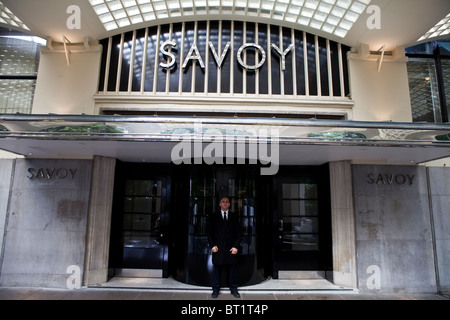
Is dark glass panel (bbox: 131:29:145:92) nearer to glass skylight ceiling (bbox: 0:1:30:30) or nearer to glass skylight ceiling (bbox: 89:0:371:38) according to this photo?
glass skylight ceiling (bbox: 89:0:371:38)

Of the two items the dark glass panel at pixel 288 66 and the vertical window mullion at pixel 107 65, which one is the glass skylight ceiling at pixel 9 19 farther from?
the dark glass panel at pixel 288 66

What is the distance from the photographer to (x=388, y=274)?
6.54m

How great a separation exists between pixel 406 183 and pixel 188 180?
5477 millimetres

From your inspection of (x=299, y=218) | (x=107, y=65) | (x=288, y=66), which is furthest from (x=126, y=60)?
(x=299, y=218)

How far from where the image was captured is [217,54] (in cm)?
A: 752

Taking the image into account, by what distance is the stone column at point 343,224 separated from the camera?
6621mm

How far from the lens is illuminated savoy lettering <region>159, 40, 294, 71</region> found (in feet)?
24.3

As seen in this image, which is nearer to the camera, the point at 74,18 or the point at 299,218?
the point at 74,18

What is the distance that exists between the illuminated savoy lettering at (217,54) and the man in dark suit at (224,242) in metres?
3.76

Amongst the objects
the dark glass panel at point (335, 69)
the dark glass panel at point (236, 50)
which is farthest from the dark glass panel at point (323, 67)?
the dark glass panel at point (236, 50)

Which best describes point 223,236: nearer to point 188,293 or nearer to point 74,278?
point 188,293

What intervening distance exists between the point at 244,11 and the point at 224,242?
6.08 meters
